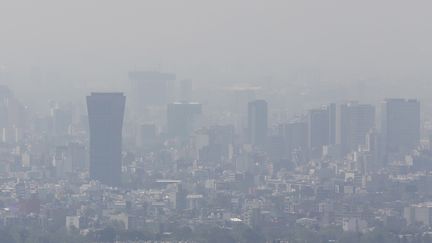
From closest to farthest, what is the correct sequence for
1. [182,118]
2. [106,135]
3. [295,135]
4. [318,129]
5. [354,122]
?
[106,135] < [354,122] < [295,135] < [318,129] < [182,118]

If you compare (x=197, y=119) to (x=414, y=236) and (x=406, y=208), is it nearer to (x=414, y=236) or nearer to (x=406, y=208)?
(x=406, y=208)

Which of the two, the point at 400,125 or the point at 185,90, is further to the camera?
the point at 185,90

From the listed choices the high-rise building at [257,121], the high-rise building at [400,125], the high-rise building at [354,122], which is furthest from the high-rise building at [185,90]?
the high-rise building at [400,125]

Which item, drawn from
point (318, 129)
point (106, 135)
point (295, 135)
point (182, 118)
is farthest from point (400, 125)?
point (106, 135)

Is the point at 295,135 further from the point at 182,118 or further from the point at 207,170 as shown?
the point at 207,170

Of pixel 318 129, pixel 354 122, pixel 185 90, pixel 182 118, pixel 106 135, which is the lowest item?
pixel 106 135

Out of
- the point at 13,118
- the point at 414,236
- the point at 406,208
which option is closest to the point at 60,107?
the point at 13,118

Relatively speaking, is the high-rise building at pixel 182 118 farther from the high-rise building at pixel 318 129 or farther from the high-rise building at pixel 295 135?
the high-rise building at pixel 318 129
